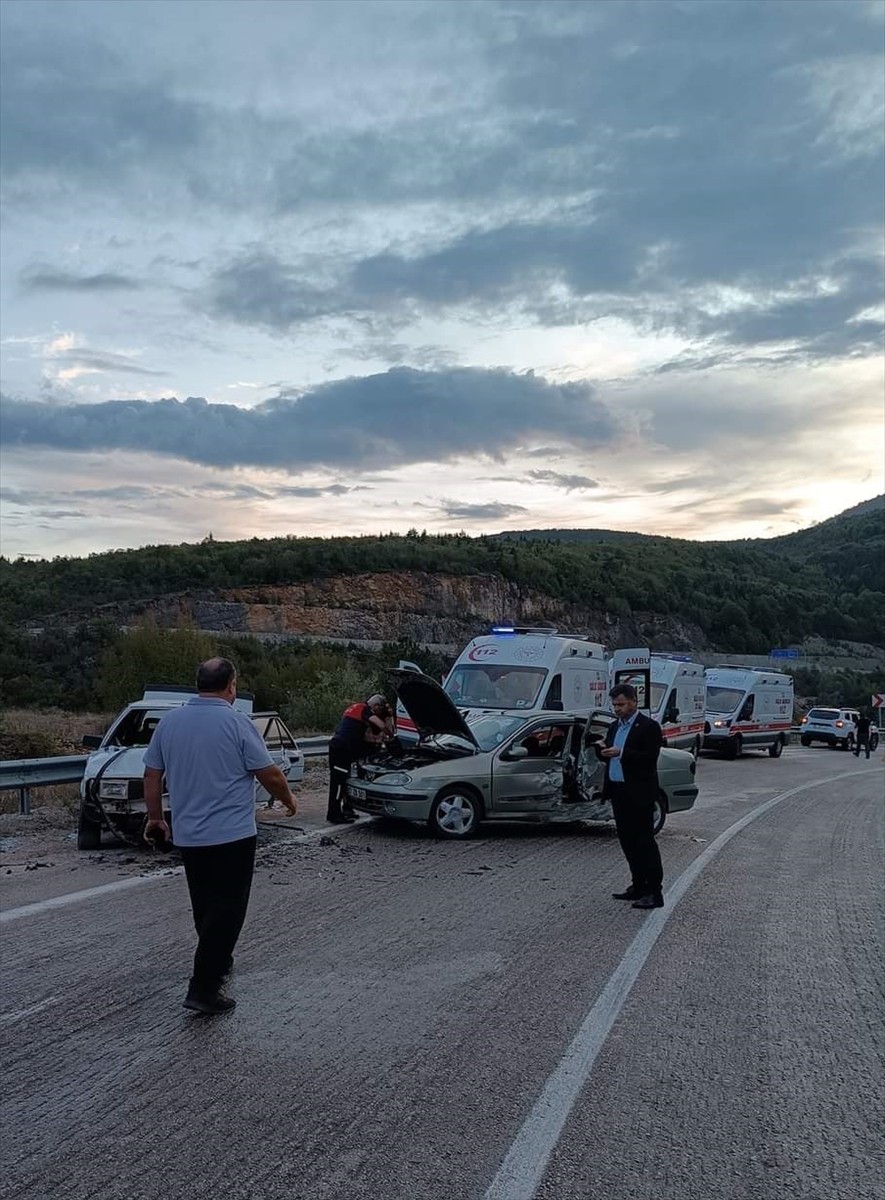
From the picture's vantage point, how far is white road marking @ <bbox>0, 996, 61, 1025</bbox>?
5.65 meters

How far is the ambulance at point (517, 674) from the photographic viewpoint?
704 inches

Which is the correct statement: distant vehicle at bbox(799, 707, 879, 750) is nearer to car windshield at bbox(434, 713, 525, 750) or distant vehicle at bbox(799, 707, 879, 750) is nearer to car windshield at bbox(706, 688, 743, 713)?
car windshield at bbox(706, 688, 743, 713)

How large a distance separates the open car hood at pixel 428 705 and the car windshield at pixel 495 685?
4738 millimetres

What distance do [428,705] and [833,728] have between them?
114ft

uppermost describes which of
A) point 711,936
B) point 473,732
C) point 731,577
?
point 731,577

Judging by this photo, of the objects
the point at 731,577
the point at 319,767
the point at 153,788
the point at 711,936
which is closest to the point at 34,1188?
the point at 153,788

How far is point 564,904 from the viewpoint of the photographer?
8.85 meters

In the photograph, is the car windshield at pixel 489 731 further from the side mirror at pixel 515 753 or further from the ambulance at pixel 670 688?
the ambulance at pixel 670 688

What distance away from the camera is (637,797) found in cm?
880

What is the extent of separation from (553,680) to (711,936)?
10.3m

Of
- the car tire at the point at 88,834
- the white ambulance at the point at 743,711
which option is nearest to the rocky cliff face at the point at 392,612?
the white ambulance at the point at 743,711

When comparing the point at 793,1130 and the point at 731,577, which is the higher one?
the point at 731,577

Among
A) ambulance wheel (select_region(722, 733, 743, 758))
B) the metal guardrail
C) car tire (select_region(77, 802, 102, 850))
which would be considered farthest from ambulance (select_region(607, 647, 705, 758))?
car tire (select_region(77, 802, 102, 850))

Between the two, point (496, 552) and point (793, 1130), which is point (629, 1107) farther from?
point (496, 552)
